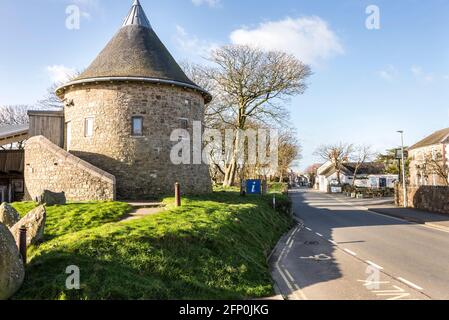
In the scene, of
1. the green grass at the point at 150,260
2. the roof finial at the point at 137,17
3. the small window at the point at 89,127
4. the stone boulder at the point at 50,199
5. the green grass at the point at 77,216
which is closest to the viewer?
the green grass at the point at 150,260

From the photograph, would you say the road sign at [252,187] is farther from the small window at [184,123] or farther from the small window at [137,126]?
the small window at [137,126]

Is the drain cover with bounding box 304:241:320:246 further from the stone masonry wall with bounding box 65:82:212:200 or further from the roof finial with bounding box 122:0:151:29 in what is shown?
the roof finial with bounding box 122:0:151:29

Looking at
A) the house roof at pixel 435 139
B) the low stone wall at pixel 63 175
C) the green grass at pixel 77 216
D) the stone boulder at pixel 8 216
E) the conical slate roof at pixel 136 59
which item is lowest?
the green grass at pixel 77 216

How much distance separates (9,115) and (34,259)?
54.7 m

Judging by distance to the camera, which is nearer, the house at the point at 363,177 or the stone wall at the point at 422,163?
the stone wall at the point at 422,163

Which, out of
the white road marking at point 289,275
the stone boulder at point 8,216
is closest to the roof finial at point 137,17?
the stone boulder at point 8,216

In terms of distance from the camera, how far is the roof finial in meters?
24.7

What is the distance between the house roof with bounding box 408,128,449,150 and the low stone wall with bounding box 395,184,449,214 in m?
15.8

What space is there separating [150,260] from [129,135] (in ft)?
43.2

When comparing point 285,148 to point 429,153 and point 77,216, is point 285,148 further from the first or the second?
point 77,216

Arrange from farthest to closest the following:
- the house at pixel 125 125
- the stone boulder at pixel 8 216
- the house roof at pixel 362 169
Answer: the house roof at pixel 362 169 → the house at pixel 125 125 → the stone boulder at pixel 8 216

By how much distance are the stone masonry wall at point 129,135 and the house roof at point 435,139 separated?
132 feet

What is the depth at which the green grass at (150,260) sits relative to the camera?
7309mm
